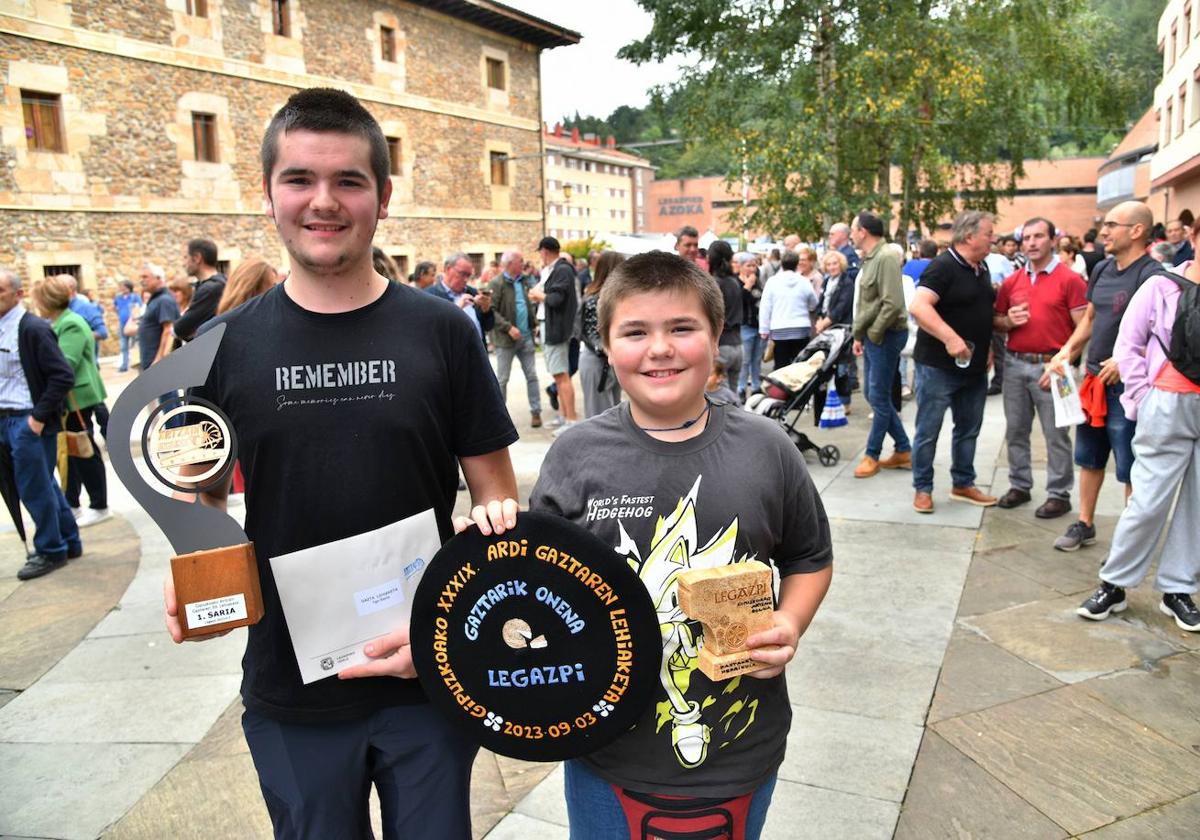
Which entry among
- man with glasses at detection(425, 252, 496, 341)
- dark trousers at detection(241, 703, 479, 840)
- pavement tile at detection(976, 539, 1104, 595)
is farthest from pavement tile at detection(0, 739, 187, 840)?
man with glasses at detection(425, 252, 496, 341)

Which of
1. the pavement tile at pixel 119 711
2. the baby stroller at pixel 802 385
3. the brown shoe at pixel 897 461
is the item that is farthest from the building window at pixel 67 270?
the brown shoe at pixel 897 461

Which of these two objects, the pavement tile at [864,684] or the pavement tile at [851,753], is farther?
the pavement tile at [864,684]

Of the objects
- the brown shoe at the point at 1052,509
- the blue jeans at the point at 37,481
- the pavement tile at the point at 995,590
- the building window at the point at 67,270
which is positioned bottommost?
the pavement tile at the point at 995,590

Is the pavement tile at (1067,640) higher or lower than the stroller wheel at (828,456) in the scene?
lower

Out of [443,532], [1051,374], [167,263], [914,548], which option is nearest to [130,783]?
[443,532]

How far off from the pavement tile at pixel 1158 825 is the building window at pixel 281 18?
86.4 feet

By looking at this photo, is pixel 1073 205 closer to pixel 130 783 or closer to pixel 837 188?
pixel 837 188

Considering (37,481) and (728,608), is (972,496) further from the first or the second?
(37,481)

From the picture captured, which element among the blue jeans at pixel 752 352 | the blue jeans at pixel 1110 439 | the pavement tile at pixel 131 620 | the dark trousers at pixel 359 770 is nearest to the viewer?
the dark trousers at pixel 359 770

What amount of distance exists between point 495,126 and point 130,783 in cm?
3007

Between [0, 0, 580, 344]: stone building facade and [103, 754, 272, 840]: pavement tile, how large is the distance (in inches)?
771

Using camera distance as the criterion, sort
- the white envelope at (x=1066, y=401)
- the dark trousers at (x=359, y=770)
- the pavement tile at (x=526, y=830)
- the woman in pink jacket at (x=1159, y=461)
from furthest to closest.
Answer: the white envelope at (x=1066, y=401) < the woman in pink jacket at (x=1159, y=461) < the pavement tile at (x=526, y=830) < the dark trousers at (x=359, y=770)

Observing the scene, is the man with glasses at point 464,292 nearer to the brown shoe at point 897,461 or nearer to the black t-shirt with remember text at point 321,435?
the brown shoe at point 897,461

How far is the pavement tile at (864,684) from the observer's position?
11.6 ft
